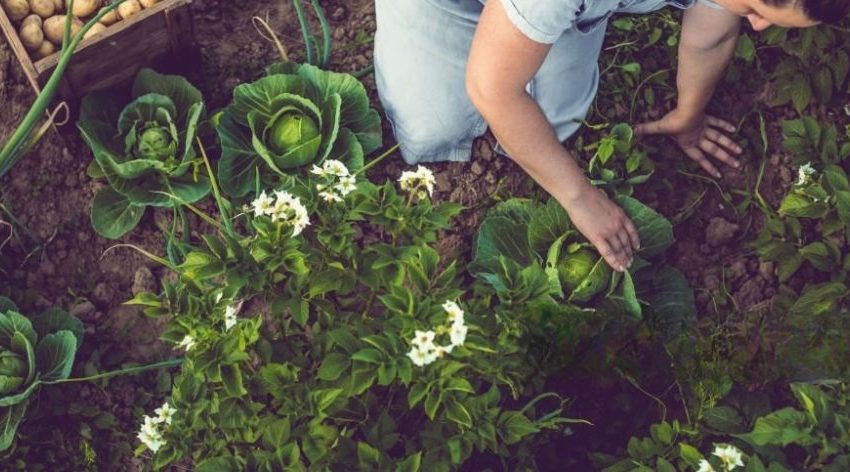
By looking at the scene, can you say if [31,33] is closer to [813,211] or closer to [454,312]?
[454,312]

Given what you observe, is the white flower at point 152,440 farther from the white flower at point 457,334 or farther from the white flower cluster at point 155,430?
the white flower at point 457,334

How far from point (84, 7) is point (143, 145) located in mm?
375

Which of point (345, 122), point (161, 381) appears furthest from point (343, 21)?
point (161, 381)

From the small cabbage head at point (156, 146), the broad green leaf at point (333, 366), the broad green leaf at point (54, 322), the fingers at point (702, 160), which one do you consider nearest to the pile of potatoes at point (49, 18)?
the small cabbage head at point (156, 146)

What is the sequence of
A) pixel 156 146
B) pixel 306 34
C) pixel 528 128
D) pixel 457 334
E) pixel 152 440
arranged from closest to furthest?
pixel 457 334, pixel 152 440, pixel 528 128, pixel 156 146, pixel 306 34

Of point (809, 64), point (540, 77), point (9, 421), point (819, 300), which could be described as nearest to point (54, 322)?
point (9, 421)

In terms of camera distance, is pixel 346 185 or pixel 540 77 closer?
pixel 346 185

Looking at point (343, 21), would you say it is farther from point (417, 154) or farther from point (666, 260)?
point (666, 260)

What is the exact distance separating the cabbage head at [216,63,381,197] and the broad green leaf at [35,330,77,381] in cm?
53

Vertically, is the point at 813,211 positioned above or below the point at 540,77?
below

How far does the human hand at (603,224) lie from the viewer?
202cm

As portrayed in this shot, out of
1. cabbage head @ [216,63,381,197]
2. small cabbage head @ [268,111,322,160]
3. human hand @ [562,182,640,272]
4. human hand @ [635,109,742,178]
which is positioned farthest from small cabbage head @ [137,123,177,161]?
human hand @ [635,109,742,178]

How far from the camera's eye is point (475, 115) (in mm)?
2307

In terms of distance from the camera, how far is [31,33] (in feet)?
6.86
